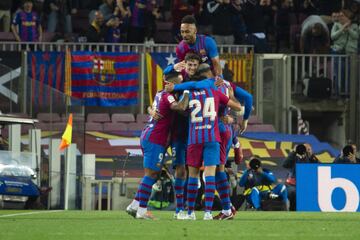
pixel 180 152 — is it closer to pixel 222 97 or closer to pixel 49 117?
pixel 222 97

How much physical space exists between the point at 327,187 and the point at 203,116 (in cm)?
702

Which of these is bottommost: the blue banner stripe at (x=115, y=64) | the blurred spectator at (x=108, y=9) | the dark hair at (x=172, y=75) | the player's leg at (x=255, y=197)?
the player's leg at (x=255, y=197)

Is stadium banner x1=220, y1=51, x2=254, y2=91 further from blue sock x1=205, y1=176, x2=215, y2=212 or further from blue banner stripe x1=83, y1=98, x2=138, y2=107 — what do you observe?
blue sock x1=205, y1=176, x2=215, y2=212

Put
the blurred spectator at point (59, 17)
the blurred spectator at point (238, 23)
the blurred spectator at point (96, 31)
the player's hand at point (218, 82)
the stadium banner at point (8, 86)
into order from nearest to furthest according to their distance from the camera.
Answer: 1. the player's hand at point (218, 82)
2. the stadium banner at point (8, 86)
3. the blurred spectator at point (96, 31)
4. the blurred spectator at point (238, 23)
5. the blurred spectator at point (59, 17)

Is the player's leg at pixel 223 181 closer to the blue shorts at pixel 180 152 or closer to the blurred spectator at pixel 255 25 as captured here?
the blue shorts at pixel 180 152

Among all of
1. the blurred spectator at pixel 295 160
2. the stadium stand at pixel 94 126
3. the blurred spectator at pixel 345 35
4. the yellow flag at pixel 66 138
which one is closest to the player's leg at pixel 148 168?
the blurred spectator at pixel 295 160

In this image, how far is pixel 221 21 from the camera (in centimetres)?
3284

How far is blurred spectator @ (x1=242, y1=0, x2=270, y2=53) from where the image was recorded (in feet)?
109

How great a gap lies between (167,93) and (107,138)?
12902 millimetres

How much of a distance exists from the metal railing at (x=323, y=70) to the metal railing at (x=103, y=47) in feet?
4.29

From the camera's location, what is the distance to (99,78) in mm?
31953

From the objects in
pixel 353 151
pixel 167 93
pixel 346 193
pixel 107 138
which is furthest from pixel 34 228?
pixel 107 138

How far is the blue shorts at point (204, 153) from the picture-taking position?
18.0m

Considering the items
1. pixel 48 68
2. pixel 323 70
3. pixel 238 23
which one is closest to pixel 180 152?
pixel 48 68
